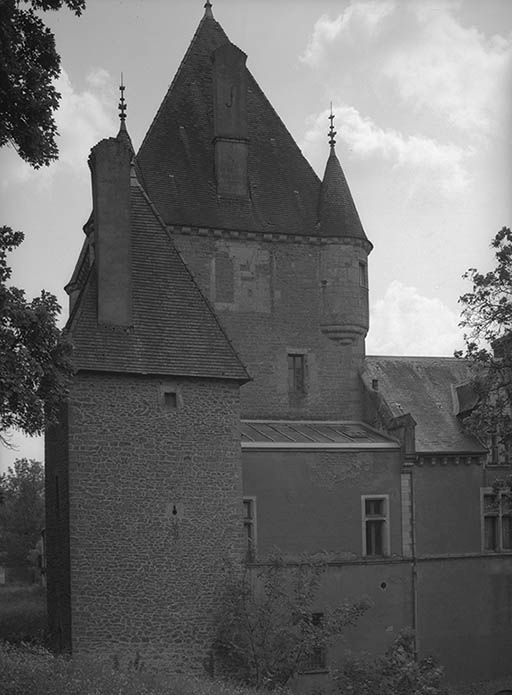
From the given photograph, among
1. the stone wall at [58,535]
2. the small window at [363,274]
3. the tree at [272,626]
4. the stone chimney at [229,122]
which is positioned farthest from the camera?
the small window at [363,274]

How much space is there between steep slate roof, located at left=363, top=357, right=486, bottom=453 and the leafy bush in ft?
40.4

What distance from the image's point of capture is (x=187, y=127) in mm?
34219

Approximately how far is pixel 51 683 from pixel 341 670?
9.37 meters

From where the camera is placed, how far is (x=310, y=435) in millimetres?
31422

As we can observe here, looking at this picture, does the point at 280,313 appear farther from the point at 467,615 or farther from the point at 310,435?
the point at 467,615

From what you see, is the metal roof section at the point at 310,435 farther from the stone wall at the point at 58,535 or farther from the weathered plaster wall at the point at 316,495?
the stone wall at the point at 58,535

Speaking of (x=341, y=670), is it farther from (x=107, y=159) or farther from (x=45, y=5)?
(x=45, y=5)

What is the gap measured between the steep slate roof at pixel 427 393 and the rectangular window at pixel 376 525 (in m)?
1.90

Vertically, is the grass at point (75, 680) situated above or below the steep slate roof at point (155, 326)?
below

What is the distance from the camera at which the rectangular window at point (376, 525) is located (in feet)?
100

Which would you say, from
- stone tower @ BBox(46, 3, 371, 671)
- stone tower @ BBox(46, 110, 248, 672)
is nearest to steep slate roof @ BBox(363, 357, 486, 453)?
stone tower @ BBox(46, 3, 371, 671)

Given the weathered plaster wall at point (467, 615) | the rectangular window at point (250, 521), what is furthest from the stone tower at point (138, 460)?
the weathered plaster wall at point (467, 615)

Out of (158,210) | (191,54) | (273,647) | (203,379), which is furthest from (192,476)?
(191,54)

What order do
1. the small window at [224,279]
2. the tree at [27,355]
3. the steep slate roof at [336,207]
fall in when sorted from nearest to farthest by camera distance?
the tree at [27,355] < the small window at [224,279] < the steep slate roof at [336,207]
